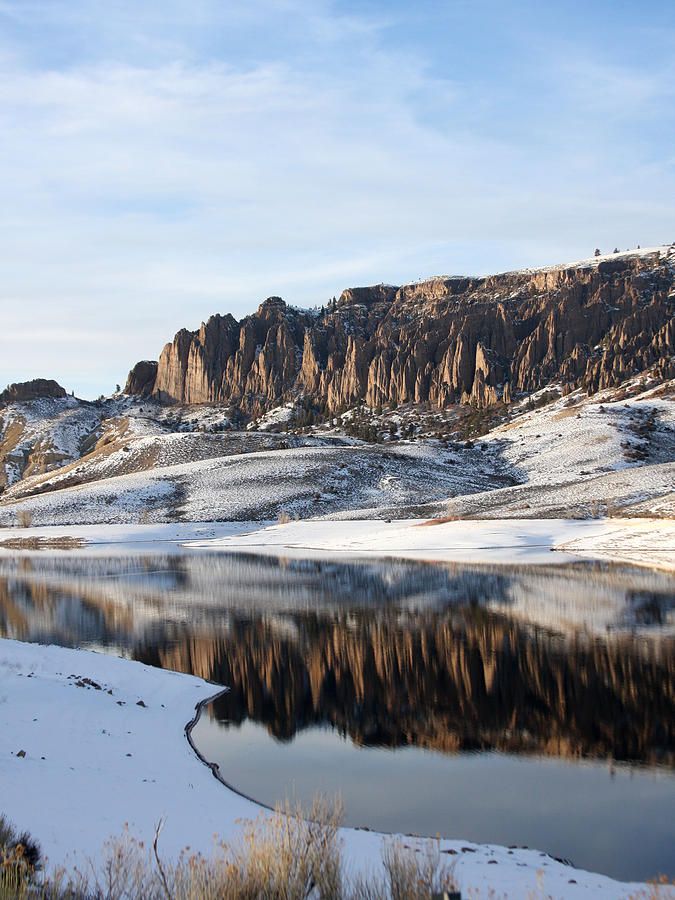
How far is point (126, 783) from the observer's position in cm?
1480

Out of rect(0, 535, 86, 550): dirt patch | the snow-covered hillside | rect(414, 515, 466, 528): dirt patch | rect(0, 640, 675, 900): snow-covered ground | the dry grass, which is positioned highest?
the dry grass

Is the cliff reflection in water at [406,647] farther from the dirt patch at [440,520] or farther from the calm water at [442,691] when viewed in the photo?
the dirt patch at [440,520]

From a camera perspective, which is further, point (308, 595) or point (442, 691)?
point (308, 595)

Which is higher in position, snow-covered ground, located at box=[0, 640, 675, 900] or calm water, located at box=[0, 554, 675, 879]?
snow-covered ground, located at box=[0, 640, 675, 900]

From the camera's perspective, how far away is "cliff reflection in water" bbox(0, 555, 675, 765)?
19516 millimetres

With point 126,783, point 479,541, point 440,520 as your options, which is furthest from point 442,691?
point 440,520

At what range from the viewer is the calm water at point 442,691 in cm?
1438

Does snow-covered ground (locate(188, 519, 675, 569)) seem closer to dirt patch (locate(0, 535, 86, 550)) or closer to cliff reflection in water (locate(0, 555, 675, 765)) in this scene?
cliff reflection in water (locate(0, 555, 675, 765))

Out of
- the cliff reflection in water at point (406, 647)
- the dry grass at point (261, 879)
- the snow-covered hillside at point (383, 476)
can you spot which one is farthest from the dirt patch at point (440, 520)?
the dry grass at point (261, 879)

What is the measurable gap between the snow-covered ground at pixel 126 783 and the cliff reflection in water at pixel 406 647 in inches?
105

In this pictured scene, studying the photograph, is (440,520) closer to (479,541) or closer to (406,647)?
(479,541)

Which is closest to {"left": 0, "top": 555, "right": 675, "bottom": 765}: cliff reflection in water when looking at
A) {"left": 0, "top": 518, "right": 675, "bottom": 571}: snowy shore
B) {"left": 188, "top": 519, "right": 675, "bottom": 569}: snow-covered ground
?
{"left": 188, "top": 519, "right": 675, "bottom": 569}: snow-covered ground

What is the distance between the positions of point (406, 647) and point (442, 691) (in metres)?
6.57

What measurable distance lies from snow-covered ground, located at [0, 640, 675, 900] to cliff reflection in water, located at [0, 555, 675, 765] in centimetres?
267
